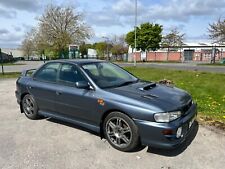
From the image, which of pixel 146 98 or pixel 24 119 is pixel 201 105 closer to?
pixel 146 98

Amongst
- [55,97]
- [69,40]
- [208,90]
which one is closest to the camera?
[55,97]

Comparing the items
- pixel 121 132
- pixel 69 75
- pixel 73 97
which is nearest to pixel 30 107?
pixel 69 75

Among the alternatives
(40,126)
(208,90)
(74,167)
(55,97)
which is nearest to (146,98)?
(74,167)

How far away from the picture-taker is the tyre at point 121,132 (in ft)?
12.3

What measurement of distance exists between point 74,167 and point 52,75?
7.53 ft

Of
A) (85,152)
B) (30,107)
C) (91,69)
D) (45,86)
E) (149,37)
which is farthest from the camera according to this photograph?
(149,37)

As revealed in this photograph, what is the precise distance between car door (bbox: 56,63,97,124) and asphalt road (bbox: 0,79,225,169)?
0.43 meters

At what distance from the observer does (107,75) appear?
4.83m

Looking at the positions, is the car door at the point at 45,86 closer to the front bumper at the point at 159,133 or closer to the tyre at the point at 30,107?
the tyre at the point at 30,107

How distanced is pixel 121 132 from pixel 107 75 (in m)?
1.33

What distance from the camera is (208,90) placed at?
880cm

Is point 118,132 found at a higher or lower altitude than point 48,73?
lower

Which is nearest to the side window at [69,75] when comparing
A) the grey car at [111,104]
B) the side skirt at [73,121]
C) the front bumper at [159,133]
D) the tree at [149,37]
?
the grey car at [111,104]

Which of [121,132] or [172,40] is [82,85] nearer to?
[121,132]
